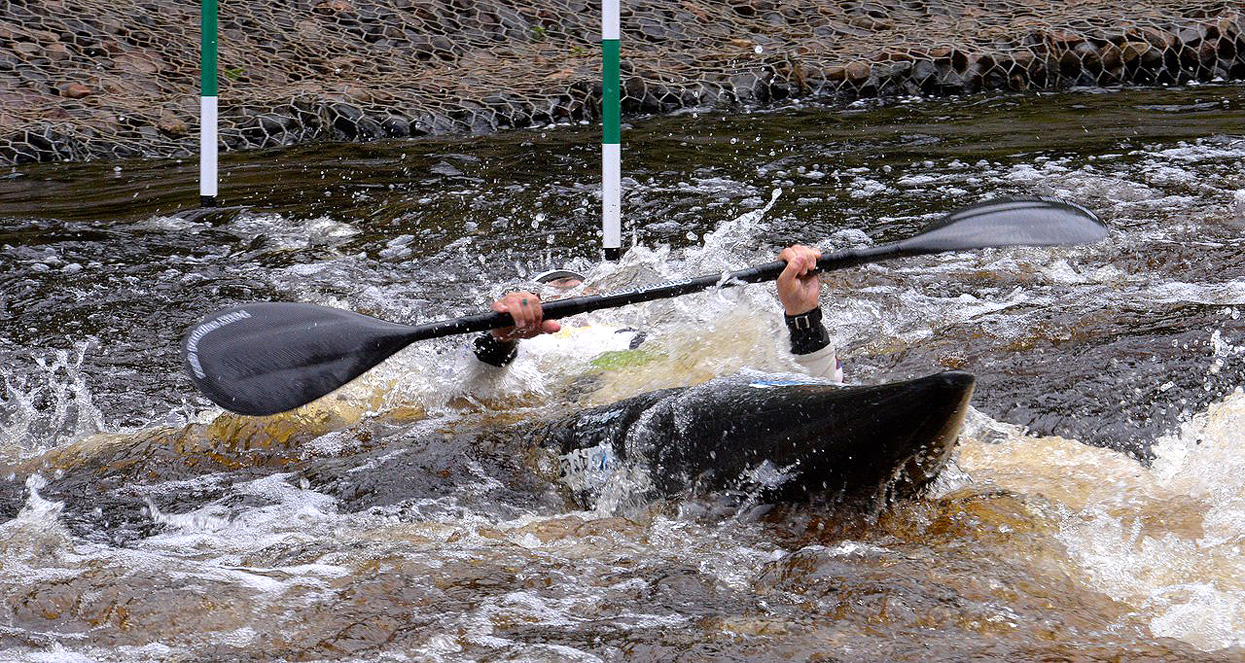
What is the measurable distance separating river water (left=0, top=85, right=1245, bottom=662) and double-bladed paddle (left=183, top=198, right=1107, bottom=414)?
0.24m

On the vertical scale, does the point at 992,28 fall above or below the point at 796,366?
above

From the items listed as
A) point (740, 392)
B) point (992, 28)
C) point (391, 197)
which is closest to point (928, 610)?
point (740, 392)

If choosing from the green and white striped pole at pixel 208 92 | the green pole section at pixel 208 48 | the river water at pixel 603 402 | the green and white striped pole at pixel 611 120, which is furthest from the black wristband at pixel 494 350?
the green pole section at pixel 208 48

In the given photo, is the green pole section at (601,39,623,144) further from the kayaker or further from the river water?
the kayaker

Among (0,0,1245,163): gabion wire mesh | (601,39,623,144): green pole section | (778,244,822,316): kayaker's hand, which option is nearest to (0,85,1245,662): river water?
(778,244,822,316): kayaker's hand

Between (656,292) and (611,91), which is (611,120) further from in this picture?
(656,292)

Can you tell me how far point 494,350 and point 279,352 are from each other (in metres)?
0.74

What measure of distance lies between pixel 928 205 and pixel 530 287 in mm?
2407

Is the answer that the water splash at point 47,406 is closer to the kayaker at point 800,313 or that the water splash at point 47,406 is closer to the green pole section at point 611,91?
the kayaker at point 800,313

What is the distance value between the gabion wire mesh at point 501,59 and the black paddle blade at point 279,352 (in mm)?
4521

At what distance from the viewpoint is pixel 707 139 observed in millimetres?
7680

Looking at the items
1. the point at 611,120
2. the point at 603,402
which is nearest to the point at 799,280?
the point at 603,402

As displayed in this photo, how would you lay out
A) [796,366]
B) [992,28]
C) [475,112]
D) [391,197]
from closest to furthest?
1. [796,366]
2. [391,197]
3. [475,112]
4. [992,28]

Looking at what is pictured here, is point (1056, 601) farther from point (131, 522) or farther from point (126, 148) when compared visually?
point (126, 148)
